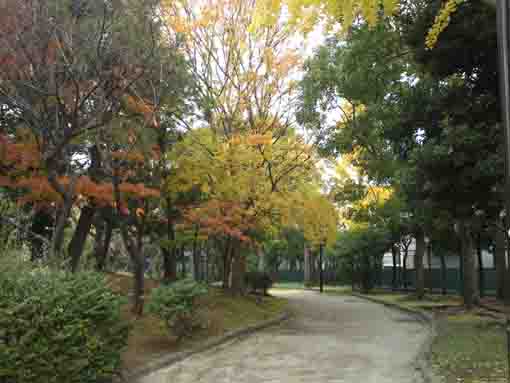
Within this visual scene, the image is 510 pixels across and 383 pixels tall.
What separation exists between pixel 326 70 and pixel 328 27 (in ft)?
38.0

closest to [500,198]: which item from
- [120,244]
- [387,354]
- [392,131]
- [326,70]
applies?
[392,131]

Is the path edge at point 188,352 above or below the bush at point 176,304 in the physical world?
below

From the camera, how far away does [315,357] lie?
1125 centimetres

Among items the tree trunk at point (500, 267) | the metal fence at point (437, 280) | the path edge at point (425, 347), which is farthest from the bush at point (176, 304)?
the metal fence at point (437, 280)

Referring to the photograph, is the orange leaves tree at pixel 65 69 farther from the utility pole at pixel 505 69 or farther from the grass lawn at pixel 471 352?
the utility pole at pixel 505 69

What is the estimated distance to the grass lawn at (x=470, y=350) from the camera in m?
8.41

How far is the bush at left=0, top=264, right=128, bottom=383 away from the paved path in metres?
1.54

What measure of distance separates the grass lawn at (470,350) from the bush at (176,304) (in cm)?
501

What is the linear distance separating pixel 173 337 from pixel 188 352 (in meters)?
1.16

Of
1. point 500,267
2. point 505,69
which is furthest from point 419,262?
point 505,69

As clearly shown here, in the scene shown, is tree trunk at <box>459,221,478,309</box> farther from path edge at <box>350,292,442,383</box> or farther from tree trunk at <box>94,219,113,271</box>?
tree trunk at <box>94,219,113,271</box>

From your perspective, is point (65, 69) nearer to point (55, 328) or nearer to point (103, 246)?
point (55, 328)

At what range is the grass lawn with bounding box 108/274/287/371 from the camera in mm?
11234

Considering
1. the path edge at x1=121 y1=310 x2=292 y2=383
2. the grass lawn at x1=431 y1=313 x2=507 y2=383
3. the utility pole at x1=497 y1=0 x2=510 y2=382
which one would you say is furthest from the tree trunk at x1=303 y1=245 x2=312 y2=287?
the utility pole at x1=497 y1=0 x2=510 y2=382
